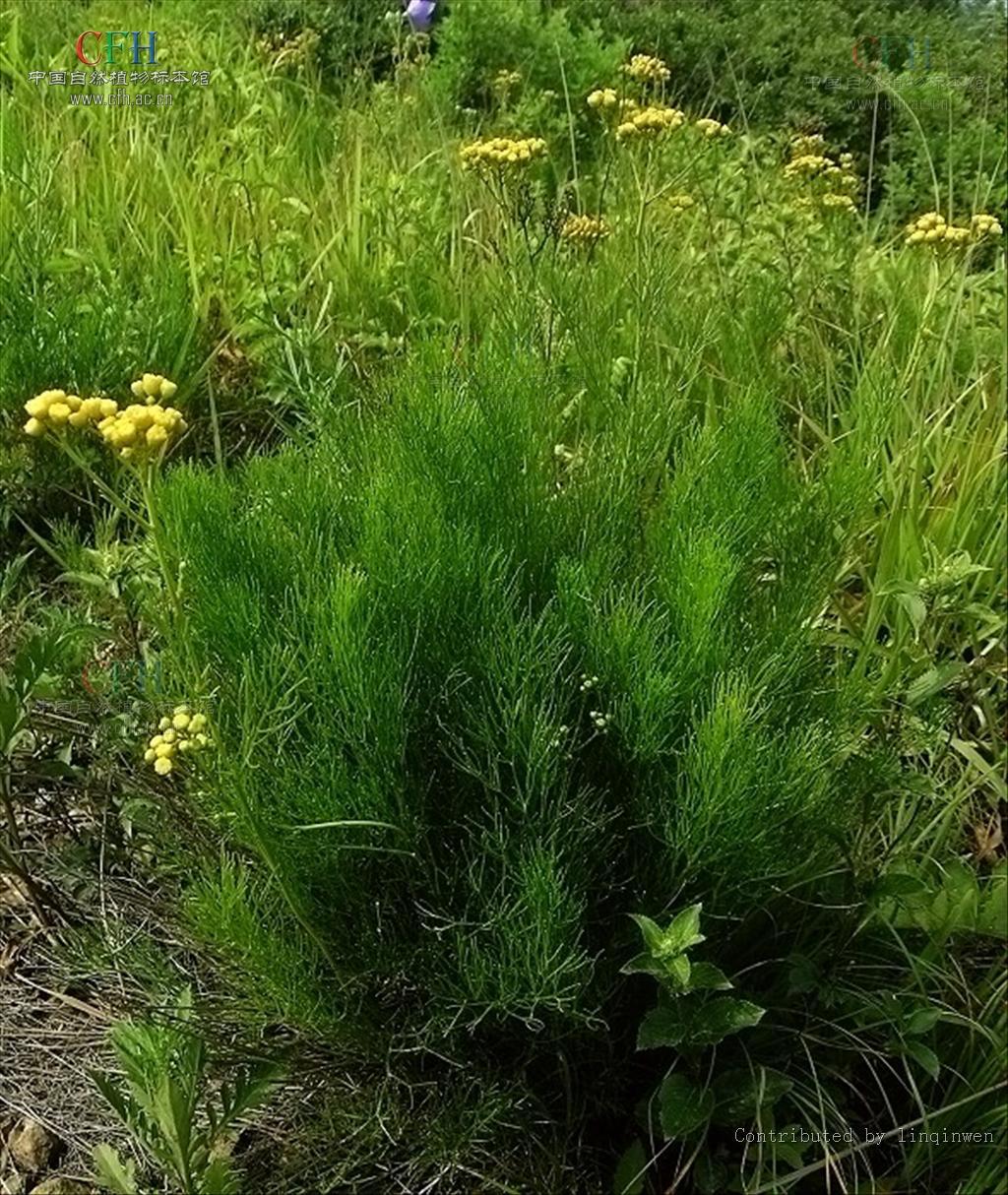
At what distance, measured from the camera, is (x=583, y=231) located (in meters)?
1.97

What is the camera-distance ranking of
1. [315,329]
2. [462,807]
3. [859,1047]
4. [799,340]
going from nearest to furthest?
[462,807], [859,1047], [315,329], [799,340]

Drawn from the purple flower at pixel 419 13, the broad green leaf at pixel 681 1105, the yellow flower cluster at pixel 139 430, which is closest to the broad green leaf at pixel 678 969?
the broad green leaf at pixel 681 1105

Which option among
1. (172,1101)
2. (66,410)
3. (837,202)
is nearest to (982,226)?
(837,202)

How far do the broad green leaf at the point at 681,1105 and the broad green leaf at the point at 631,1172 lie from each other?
6 centimetres

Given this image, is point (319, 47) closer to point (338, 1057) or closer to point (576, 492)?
point (576, 492)

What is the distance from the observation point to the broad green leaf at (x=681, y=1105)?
3.76 feet

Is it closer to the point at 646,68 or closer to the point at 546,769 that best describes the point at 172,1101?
the point at 546,769

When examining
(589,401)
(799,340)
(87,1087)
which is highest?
(589,401)

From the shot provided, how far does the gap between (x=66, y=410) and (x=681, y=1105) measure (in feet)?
2.84

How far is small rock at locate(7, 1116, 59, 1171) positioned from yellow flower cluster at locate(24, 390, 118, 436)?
0.74 metres

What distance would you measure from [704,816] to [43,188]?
6.67ft

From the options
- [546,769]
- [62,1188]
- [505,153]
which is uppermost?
[505,153]

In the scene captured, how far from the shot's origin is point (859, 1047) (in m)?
1.27

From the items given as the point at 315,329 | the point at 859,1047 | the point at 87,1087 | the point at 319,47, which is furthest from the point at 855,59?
the point at 87,1087
